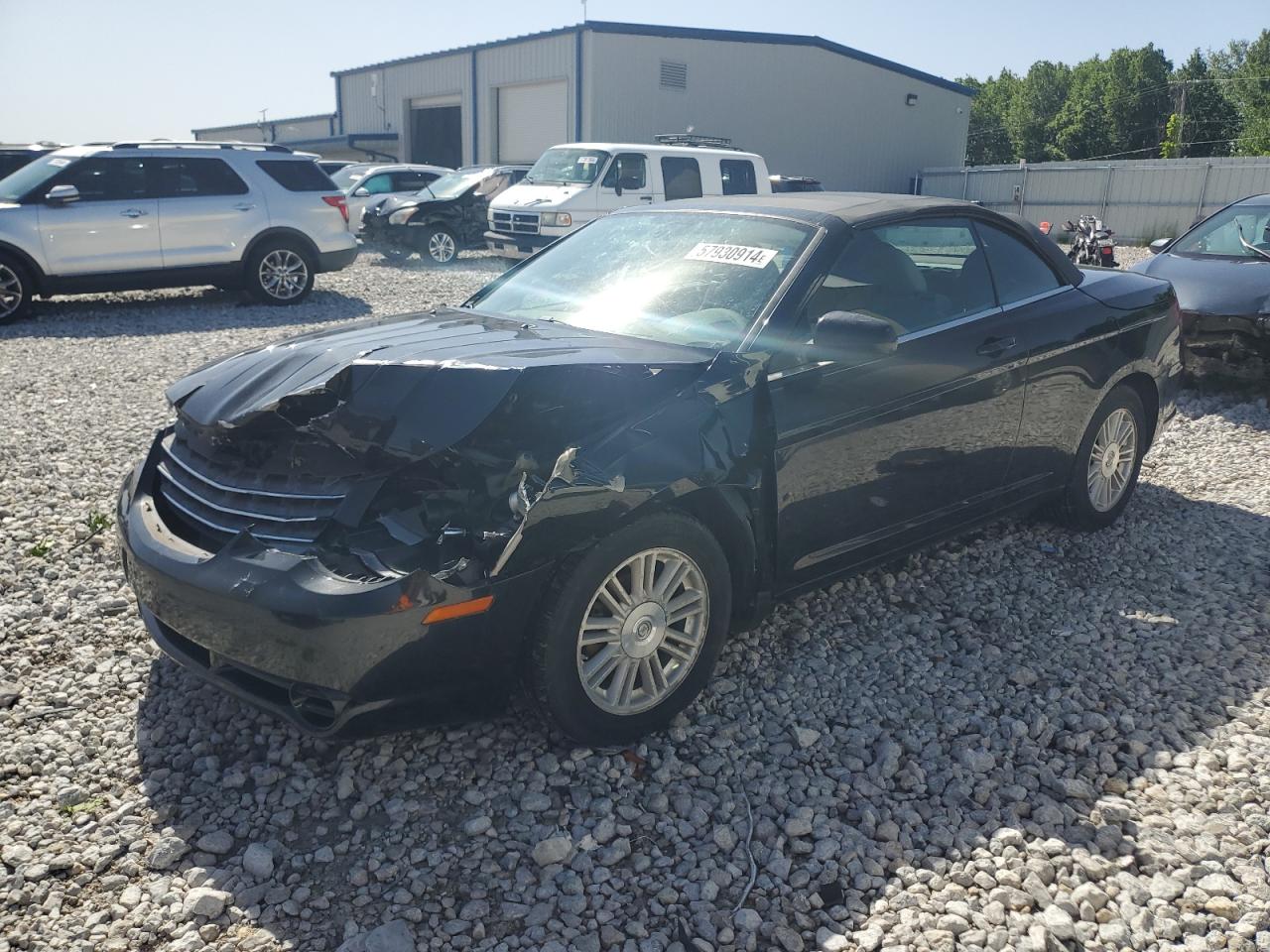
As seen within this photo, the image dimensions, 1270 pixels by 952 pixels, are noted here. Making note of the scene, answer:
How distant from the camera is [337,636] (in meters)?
2.66

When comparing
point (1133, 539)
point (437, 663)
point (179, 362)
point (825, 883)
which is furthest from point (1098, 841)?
point (179, 362)

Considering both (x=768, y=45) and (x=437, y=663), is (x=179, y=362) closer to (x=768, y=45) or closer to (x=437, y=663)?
(x=437, y=663)

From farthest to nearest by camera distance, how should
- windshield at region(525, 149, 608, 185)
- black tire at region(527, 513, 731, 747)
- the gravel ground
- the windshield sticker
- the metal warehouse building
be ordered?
the metal warehouse building
windshield at region(525, 149, 608, 185)
the windshield sticker
black tire at region(527, 513, 731, 747)
the gravel ground

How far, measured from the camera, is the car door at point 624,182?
49.7 ft

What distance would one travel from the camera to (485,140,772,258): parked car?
15016mm

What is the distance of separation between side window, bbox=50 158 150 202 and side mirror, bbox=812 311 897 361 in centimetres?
1045

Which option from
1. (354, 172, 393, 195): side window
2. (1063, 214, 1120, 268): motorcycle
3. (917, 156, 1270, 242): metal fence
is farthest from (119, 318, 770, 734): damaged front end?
(917, 156, 1270, 242): metal fence

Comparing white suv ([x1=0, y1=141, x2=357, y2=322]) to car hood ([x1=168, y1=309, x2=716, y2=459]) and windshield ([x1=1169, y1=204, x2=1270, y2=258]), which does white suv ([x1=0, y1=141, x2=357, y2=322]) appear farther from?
windshield ([x1=1169, y1=204, x2=1270, y2=258])

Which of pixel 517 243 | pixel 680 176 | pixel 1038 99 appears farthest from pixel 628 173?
pixel 1038 99

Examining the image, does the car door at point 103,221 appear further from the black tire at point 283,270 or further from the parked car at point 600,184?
the parked car at point 600,184

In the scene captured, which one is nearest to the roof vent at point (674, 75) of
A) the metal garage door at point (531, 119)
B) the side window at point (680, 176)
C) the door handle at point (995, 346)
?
the metal garage door at point (531, 119)

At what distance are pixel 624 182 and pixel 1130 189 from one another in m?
20.6

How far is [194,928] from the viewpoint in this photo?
2521 millimetres

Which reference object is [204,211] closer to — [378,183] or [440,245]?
[440,245]
